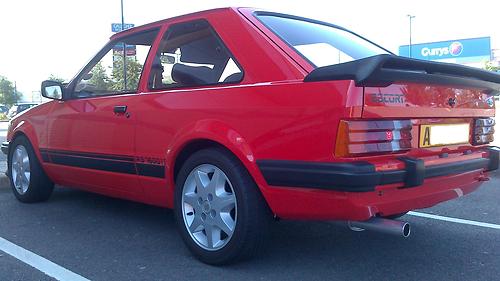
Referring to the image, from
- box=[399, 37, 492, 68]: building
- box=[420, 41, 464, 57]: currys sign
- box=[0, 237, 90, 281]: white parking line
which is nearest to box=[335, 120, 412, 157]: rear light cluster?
box=[0, 237, 90, 281]: white parking line

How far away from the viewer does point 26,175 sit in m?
5.18

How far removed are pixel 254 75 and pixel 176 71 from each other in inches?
33.9

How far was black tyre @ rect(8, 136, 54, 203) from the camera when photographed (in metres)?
5.08

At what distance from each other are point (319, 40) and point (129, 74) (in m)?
1.65

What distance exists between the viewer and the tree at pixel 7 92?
70.4 m

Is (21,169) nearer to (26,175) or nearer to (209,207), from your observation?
(26,175)

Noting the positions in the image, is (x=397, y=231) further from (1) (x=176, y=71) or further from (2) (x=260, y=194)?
(1) (x=176, y=71)

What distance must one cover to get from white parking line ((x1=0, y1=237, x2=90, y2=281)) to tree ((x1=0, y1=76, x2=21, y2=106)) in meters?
74.4

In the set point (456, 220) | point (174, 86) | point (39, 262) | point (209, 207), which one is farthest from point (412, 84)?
point (39, 262)

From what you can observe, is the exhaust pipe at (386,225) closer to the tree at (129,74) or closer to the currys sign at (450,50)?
the tree at (129,74)

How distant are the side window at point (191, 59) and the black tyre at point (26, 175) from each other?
6.53 ft

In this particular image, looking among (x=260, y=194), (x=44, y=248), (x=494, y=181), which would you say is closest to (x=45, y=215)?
(x=44, y=248)

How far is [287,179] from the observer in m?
2.85

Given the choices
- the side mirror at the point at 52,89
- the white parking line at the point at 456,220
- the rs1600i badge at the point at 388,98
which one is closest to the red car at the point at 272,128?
the rs1600i badge at the point at 388,98
